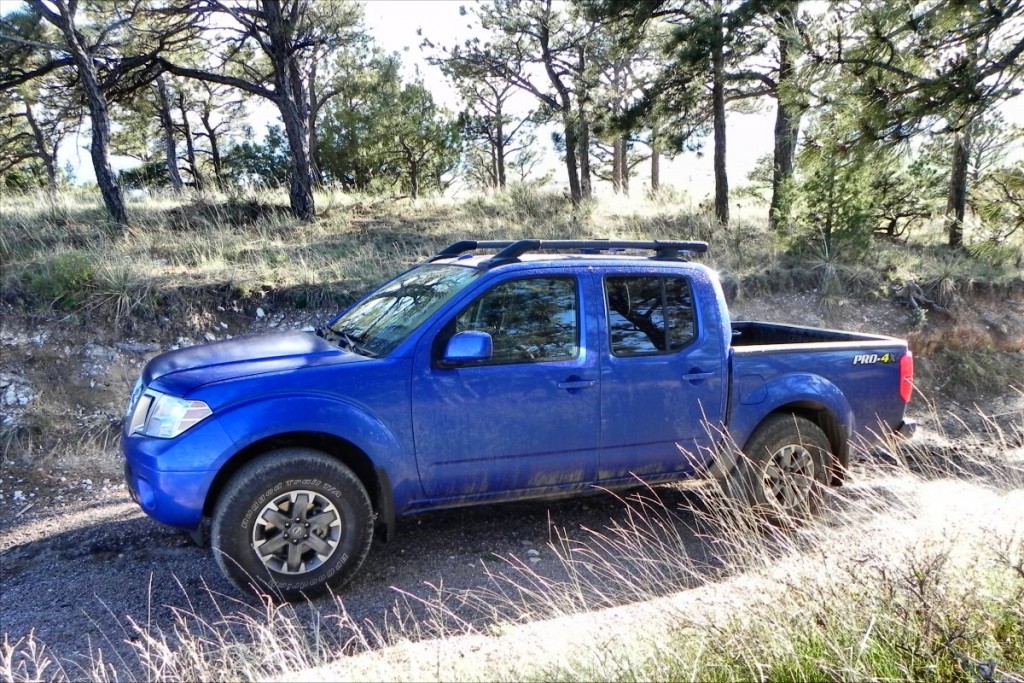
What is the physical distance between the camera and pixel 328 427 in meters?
4.41

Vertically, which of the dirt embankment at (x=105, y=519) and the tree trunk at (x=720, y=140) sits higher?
the tree trunk at (x=720, y=140)

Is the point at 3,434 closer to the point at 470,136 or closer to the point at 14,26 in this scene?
the point at 14,26

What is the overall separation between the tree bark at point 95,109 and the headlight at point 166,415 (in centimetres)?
829

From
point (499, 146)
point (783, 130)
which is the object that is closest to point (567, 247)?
point (783, 130)

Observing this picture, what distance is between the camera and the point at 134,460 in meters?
4.45

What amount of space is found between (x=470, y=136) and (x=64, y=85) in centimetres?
1514

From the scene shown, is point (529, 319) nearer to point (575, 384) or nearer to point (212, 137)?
point (575, 384)

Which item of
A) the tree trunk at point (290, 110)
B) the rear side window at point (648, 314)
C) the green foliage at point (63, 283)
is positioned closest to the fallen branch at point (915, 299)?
the rear side window at point (648, 314)

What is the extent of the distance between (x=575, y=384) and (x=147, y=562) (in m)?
2.91

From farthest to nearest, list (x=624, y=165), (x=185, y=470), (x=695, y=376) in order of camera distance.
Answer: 1. (x=624, y=165)
2. (x=695, y=376)
3. (x=185, y=470)

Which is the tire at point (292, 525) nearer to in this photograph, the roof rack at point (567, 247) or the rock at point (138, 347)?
the roof rack at point (567, 247)

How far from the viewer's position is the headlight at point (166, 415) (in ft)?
14.0

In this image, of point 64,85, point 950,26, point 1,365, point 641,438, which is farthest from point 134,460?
point 64,85

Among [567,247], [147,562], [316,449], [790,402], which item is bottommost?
[147,562]
